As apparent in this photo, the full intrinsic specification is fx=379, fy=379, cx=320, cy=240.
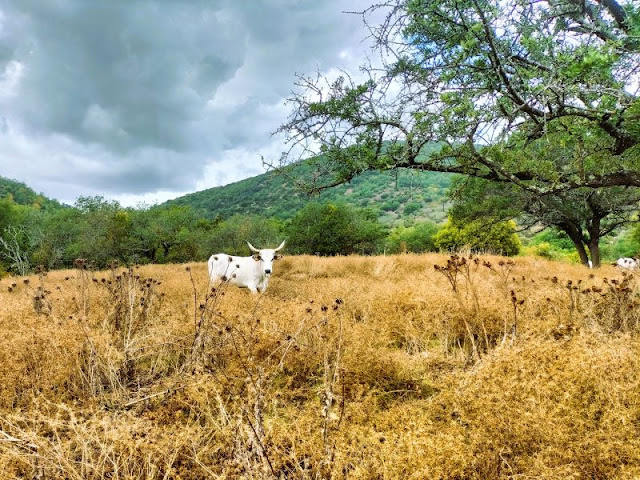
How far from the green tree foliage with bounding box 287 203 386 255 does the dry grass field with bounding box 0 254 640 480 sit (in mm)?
37928

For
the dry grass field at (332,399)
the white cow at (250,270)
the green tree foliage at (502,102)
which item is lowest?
the dry grass field at (332,399)

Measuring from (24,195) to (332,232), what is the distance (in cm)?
9567

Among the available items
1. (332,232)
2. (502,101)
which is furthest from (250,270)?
(332,232)

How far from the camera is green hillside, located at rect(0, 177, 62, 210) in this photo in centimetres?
9538

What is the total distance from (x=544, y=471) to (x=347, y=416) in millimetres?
1320

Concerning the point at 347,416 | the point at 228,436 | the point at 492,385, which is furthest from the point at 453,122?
the point at 228,436

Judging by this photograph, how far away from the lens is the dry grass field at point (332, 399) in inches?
85.7

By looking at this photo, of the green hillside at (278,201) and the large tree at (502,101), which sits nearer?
the large tree at (502,101)

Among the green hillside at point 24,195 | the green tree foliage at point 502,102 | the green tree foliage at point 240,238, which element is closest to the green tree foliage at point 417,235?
the green tree foliage at point 240,238

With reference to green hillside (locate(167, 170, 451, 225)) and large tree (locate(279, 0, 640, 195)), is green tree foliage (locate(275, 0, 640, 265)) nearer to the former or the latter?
large tree (locate(279, 0, 640, 195))

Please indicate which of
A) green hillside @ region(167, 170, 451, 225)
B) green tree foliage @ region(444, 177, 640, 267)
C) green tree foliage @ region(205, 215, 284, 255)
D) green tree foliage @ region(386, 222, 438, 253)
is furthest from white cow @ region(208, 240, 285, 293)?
green tree foliage @ region(386, 222, 438, 253)

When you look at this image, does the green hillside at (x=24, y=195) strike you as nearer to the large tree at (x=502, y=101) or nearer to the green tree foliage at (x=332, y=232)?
the green tree foliage at (x=332, y=232)

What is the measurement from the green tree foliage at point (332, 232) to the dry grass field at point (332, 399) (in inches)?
1493

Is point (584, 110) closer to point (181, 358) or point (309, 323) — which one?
point (309, 323)
